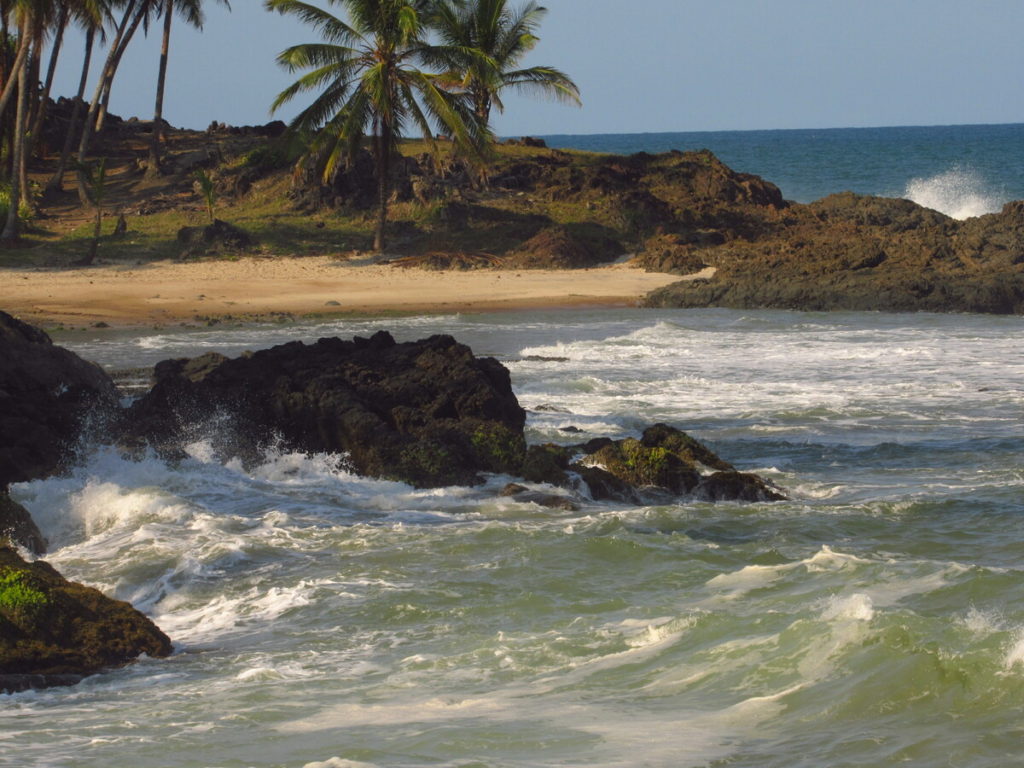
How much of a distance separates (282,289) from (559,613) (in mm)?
21110

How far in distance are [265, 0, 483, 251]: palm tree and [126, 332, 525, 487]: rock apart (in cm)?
1743

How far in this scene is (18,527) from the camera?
33.0 feet

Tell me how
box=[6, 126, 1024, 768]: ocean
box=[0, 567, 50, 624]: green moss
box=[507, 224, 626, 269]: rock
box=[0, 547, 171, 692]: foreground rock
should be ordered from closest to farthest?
box=[6, 126, 1024, 768]: ocean, box=[0, 547, 171, 692]: foreground rock, box=[0, 567, 50, 624]: green moss, box=[507, 224, 626, 269]: rock

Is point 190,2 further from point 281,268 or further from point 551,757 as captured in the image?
point 551,757

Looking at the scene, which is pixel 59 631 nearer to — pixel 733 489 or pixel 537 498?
pixel 537 498

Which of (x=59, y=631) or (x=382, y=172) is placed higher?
(x=382, y=172)

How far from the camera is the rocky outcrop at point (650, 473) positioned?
12008mm

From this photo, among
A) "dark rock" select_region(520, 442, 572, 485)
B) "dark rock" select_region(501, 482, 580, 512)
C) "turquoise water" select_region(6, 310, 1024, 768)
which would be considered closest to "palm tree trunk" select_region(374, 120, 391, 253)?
"turquoise water" select_region(6, 310, 1024, 768)

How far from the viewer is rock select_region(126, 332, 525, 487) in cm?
1238

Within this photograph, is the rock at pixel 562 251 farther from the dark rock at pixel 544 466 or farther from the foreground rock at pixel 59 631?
the foreground rock at pixel 59 631

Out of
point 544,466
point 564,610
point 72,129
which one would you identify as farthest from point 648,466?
point 72,129

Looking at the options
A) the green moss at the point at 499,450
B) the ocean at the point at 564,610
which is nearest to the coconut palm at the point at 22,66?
the ocean at the point at 564,610

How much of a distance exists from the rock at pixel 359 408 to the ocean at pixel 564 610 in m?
0.29

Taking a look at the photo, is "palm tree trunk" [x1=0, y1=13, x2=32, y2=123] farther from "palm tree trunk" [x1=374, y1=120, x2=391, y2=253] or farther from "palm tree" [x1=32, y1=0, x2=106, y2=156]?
"palm tree trunk" [x1=374, y1=120, x2=391, y2=253]
